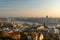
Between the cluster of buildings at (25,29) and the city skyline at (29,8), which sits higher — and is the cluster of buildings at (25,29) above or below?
below

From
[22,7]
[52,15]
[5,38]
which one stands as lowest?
[5,38]

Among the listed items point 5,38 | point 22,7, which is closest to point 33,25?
point 22,7

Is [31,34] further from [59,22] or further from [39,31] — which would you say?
[59,22]

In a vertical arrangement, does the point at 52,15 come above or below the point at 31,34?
above

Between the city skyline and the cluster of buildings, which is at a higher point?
the city skyline

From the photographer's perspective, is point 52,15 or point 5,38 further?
point 52,15

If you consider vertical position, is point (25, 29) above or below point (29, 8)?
below
